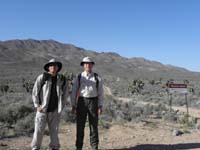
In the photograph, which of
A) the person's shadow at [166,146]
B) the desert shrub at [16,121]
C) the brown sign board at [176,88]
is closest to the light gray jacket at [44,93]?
the person's shadow at [166,146]

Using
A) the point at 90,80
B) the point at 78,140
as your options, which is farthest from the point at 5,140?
the point at 90,80

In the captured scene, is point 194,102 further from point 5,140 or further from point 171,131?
point 5,140

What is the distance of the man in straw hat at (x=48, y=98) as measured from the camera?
7.48 meters

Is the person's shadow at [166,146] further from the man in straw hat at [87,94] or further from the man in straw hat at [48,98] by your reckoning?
the man in straw hat at [48,98]

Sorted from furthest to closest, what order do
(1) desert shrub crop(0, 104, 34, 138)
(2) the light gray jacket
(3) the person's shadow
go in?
(1) desert shrub crop(0, 104, 34, 138) < (3) the person's shadow < (2) the light gray jacket

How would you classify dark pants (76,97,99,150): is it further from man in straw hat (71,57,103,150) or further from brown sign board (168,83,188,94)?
brown sign board (168,83,188,94)

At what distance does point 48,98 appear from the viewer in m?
7.51

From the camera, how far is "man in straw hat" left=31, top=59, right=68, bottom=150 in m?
7.48

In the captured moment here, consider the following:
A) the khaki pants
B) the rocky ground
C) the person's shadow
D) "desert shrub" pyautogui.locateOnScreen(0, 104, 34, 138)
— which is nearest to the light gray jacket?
the khaki pants

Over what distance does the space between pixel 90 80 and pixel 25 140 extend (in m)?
3.22

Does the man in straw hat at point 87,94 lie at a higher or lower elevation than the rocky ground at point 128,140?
higher

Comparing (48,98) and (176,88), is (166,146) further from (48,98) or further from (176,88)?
(176,88)

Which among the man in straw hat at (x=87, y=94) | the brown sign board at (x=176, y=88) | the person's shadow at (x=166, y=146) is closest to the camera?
the man in straw hat at (x=87, y=94)

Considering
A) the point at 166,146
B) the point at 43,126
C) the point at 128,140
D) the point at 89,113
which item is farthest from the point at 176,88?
the point at 43,126
